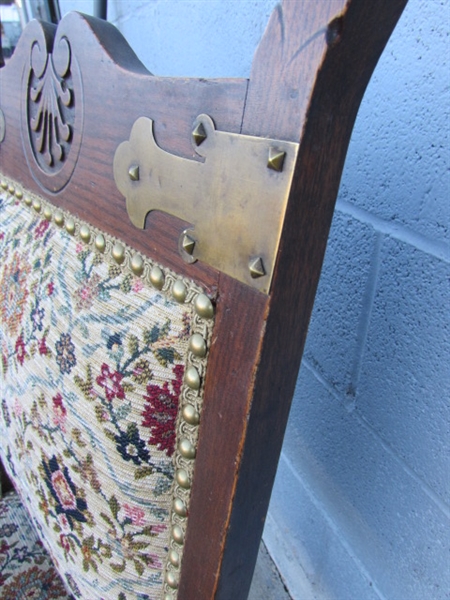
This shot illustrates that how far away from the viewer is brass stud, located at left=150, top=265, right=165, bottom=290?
321mm

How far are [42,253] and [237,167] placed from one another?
29 centimetres

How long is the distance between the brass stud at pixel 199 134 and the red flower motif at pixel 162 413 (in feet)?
0.47

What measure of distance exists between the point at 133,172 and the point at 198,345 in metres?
0.13

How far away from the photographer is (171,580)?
368mm

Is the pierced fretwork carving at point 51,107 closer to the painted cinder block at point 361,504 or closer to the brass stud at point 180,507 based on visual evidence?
the brass stud at point 180,507

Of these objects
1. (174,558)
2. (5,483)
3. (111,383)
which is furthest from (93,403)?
(5,483)

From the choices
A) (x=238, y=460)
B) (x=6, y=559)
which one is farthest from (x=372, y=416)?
(x=6, y=559)

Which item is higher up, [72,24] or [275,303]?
[72,24]

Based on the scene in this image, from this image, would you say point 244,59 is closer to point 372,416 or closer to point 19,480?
point 372,416

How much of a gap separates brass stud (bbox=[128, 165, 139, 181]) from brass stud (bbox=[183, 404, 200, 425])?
0.16 m

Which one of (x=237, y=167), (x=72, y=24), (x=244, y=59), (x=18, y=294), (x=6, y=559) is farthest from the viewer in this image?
(x=244, y=59)

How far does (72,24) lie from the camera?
37 cm

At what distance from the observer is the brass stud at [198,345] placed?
291 mm

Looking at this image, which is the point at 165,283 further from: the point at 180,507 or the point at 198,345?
the point at 180,507
